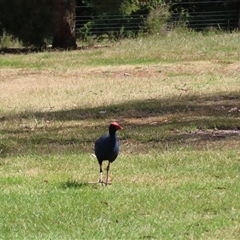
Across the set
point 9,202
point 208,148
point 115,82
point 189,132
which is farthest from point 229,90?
point 9,202

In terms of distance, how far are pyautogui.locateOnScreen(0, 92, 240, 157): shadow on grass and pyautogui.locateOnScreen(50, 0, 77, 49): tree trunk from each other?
12.9 metres

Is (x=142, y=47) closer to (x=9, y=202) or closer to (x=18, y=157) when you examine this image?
(x=18, y=157)

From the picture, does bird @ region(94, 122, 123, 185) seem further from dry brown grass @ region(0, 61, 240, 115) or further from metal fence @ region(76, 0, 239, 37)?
metal fence @ region(76, 0, 239, 37)

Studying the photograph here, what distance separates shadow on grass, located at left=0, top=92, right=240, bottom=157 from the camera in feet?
35.0

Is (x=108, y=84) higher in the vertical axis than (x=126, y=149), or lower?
lower

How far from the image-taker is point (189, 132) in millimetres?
11180

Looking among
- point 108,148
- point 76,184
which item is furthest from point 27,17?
point 108,148

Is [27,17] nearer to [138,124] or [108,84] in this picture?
[108,84]

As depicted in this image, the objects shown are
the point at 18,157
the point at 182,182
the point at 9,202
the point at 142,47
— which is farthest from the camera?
the point at 142,47

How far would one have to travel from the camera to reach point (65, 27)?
27.9 meters

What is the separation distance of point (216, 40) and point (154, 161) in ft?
48.4

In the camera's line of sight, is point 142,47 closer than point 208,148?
No

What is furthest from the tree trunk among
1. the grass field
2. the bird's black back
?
the bird's black back

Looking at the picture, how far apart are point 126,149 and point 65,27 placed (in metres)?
18.1
